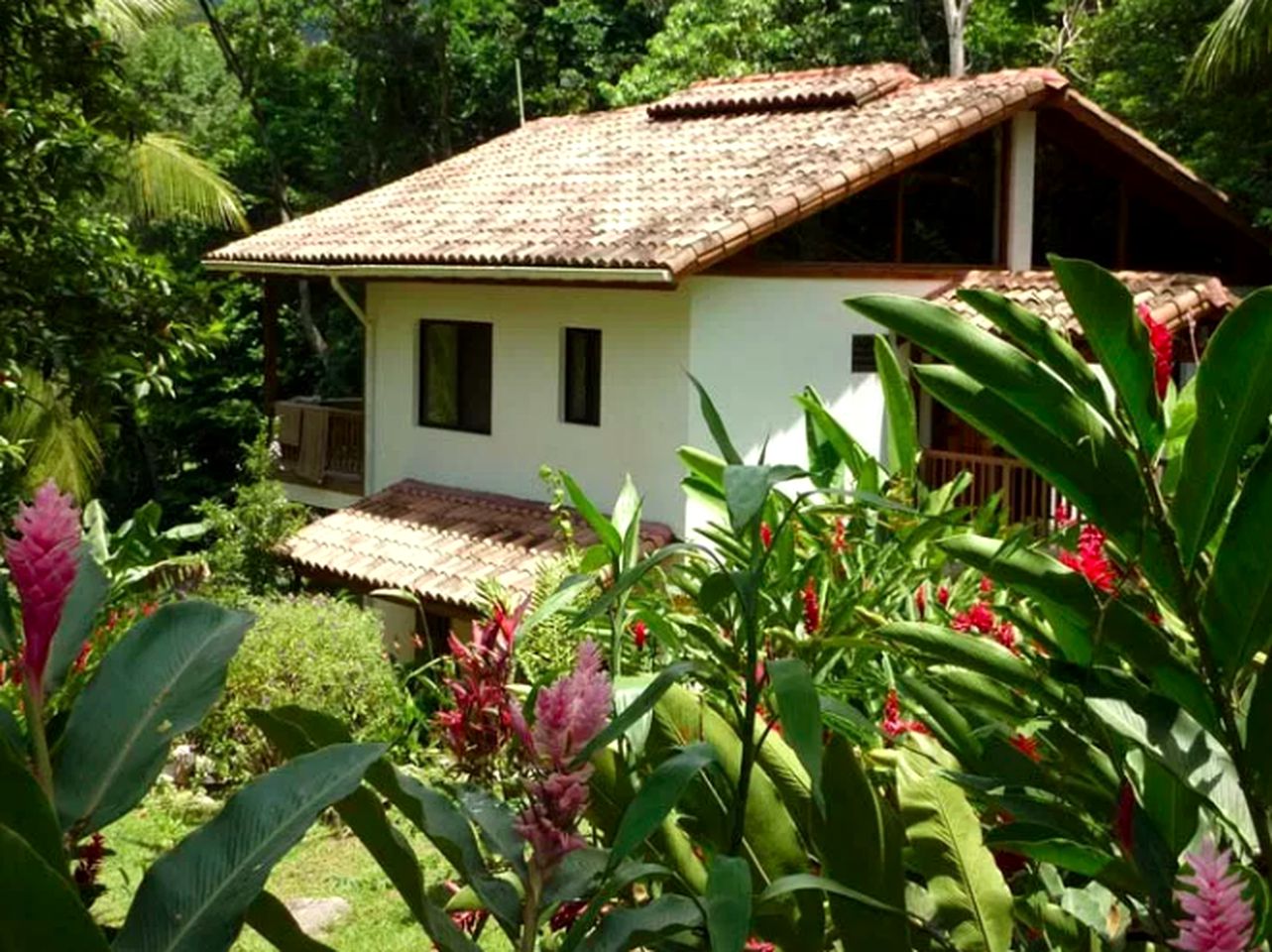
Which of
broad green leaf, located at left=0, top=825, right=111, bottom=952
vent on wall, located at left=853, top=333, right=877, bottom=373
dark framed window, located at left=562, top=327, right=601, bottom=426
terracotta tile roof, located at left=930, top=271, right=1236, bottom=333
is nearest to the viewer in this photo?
broad green leaf, located at left=0, top=825, right=111, bottom=952

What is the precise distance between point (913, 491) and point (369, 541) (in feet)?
40.7

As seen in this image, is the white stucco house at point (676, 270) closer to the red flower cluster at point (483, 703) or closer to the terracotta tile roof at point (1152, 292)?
the terracotta tile roof at point (1152, 292)

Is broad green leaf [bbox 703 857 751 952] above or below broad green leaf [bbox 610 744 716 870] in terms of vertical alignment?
below

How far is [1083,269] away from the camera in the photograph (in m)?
1.37

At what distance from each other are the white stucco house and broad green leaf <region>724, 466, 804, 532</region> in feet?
36.3

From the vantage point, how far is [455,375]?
16.7 metres

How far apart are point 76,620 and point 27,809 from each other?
30cm

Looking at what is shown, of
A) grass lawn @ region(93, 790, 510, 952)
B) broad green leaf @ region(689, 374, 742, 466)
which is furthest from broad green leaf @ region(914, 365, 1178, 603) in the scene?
grass lawn @ region(93, 790, 510, 952)

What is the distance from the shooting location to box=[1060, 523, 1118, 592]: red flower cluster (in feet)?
7.35

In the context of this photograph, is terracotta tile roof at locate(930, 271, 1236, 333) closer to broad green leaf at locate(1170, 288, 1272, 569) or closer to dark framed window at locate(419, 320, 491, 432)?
dark framed window at locate(419, 320, 491, 432)

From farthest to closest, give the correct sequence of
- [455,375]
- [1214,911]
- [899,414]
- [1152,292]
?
1. [455,375]
2. [1152,292]
3. [899,414]
4. [1214,911]

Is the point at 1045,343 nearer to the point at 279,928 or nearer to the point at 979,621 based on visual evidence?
the point at 279,928

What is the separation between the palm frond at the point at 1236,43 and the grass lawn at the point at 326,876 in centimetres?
1074

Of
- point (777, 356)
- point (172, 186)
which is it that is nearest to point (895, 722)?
point (777, 356)
